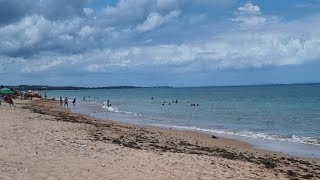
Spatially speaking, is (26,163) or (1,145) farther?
(1,145)

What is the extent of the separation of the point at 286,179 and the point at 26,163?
286 inches

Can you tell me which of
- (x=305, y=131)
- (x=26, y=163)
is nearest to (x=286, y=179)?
(x=26, y=163)

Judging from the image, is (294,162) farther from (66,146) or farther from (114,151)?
(66,146)

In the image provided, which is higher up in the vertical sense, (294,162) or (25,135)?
(25,135)

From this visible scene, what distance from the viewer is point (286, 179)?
481 inches

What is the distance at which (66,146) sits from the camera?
14.6m

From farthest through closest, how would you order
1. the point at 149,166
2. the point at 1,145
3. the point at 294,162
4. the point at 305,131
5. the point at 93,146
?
the point at 305,131 → the point at 294,162 → the point at 93,146 → the point at 1,145 → the point at 149,166

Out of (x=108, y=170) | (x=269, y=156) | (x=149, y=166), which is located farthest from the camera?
(x=269, y=156)

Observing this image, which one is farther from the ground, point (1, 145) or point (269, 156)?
point (1, 145)

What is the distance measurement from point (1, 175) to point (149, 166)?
4.10 meters

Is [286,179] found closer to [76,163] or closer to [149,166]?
[149,166]

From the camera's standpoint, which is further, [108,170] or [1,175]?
[108,170]

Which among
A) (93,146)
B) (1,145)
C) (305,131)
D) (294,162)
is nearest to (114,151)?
(93,146)

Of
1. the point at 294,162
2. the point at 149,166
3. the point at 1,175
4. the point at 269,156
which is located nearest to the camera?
the point at 1,175
